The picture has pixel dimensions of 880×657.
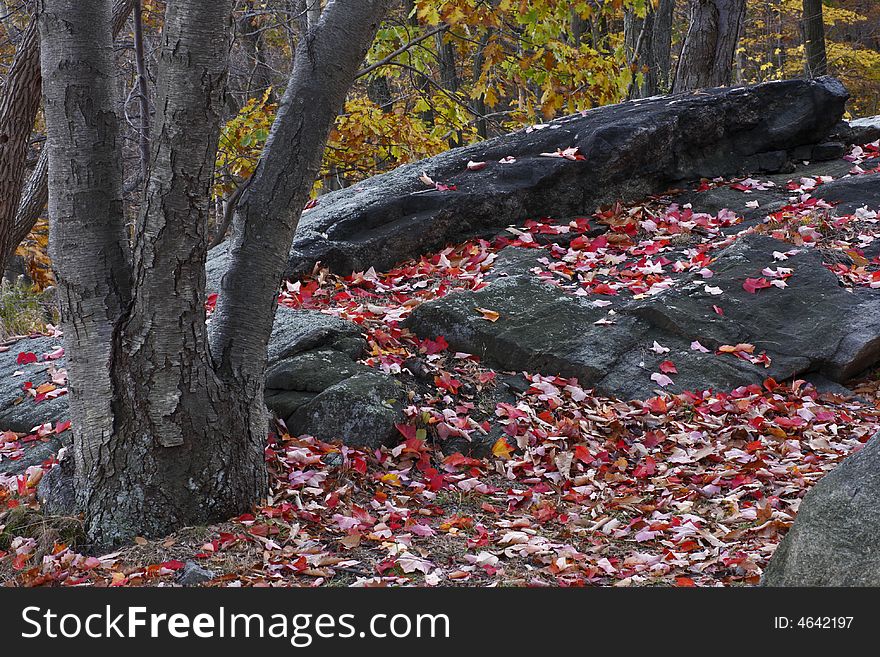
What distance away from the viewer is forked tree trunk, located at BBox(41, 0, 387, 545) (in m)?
3.66

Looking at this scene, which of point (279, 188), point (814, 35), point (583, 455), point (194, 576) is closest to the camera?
point (194, 576)

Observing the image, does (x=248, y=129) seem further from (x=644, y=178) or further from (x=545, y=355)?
(x=545, y=355)

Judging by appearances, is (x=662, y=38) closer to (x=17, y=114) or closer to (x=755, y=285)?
(x=755, y=285)

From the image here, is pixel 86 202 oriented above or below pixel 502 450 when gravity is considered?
above

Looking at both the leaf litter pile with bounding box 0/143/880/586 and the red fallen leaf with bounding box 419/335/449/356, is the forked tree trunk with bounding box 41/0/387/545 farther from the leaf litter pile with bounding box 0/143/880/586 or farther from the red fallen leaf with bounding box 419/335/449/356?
the red fallen leaf with bounding box 419/335/449/356

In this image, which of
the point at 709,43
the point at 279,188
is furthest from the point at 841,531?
the point at 709,43

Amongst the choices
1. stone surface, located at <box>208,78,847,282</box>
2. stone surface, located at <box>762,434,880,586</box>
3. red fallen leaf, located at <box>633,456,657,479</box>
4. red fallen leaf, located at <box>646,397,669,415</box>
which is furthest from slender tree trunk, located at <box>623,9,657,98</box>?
stone surface, located at <box>762,434,880,586</box>

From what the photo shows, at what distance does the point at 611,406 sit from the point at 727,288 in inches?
63.7

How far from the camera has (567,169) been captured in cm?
776

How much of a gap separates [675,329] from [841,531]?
3.39 m

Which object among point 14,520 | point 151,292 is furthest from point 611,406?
point 14,520

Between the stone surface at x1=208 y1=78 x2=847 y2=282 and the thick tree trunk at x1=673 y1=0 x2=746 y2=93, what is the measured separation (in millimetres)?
1262

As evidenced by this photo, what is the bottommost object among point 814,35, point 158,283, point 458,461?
point 458,461

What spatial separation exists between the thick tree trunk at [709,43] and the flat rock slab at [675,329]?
156 inches
